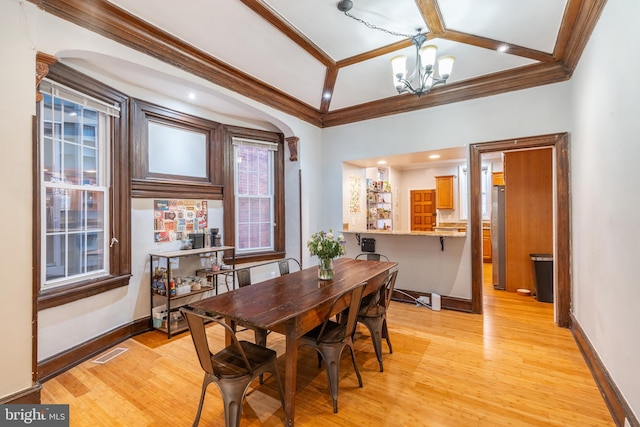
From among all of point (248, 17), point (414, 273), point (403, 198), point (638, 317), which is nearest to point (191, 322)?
point (638, 317)

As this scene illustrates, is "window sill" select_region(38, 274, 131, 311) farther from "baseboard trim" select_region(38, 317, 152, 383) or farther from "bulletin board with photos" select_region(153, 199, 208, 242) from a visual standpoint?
"bulletin board with photos" select_region(153, 199, 208, 242)

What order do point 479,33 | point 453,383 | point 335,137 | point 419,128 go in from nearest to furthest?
point 453,383
point 479,33
point 419,128
point 335,137

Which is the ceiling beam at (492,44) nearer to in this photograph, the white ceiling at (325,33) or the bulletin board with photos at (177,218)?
the white ceiling at (325,33)

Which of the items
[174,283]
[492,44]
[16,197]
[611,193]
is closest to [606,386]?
[611,193]

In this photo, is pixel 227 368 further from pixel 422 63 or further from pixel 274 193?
pixel 274 193

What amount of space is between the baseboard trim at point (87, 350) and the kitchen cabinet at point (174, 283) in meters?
0.19

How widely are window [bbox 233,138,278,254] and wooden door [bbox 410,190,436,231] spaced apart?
507cm

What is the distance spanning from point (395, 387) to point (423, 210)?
6.67 m

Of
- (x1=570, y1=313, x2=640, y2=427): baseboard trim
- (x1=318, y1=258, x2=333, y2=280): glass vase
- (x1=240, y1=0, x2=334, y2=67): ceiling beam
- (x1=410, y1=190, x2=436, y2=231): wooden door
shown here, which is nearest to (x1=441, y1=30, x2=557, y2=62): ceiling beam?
(x1=240, y1=0, x2=334, y2=67): ceiling beam

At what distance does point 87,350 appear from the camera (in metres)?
2.82

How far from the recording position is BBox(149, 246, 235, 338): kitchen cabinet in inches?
134

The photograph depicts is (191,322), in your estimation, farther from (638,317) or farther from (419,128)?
Result: (419,128)

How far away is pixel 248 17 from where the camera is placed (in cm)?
280

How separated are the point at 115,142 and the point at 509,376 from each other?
454 cm
